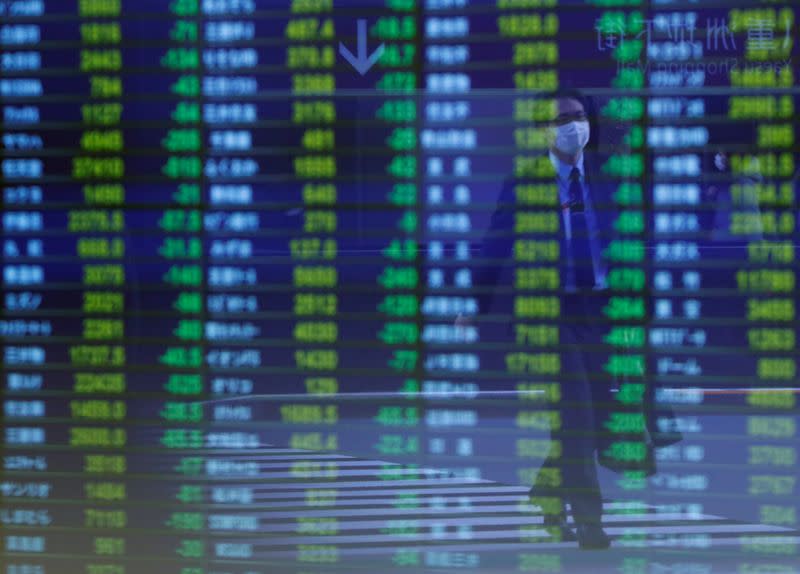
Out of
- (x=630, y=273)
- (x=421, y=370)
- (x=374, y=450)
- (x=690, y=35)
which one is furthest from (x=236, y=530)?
(x=690, y=35)

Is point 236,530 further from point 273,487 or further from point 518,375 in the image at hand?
point 518,375

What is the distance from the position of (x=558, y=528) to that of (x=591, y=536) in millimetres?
84

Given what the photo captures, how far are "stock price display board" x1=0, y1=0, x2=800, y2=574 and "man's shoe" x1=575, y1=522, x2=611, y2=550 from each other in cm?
4

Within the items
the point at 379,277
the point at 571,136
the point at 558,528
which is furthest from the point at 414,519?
the point at 571,136

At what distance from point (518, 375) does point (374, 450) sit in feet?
1.34

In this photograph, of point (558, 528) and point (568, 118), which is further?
point (558, 528)

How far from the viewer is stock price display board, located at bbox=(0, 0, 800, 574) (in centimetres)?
325

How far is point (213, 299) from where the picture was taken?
3391 mm

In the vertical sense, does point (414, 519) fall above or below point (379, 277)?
below

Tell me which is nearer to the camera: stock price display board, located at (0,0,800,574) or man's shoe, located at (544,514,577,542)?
stock price display board, located at (0,0,800,574)

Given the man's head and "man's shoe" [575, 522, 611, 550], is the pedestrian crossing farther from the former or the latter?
the man's head

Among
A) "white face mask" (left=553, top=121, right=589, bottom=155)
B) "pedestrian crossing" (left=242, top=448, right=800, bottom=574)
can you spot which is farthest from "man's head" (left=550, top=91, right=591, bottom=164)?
"pedestrian crossing" (left=242, top=448, right=800, bottom=574)

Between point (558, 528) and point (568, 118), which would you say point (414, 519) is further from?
point (568, 118)

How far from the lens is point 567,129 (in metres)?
3.29
